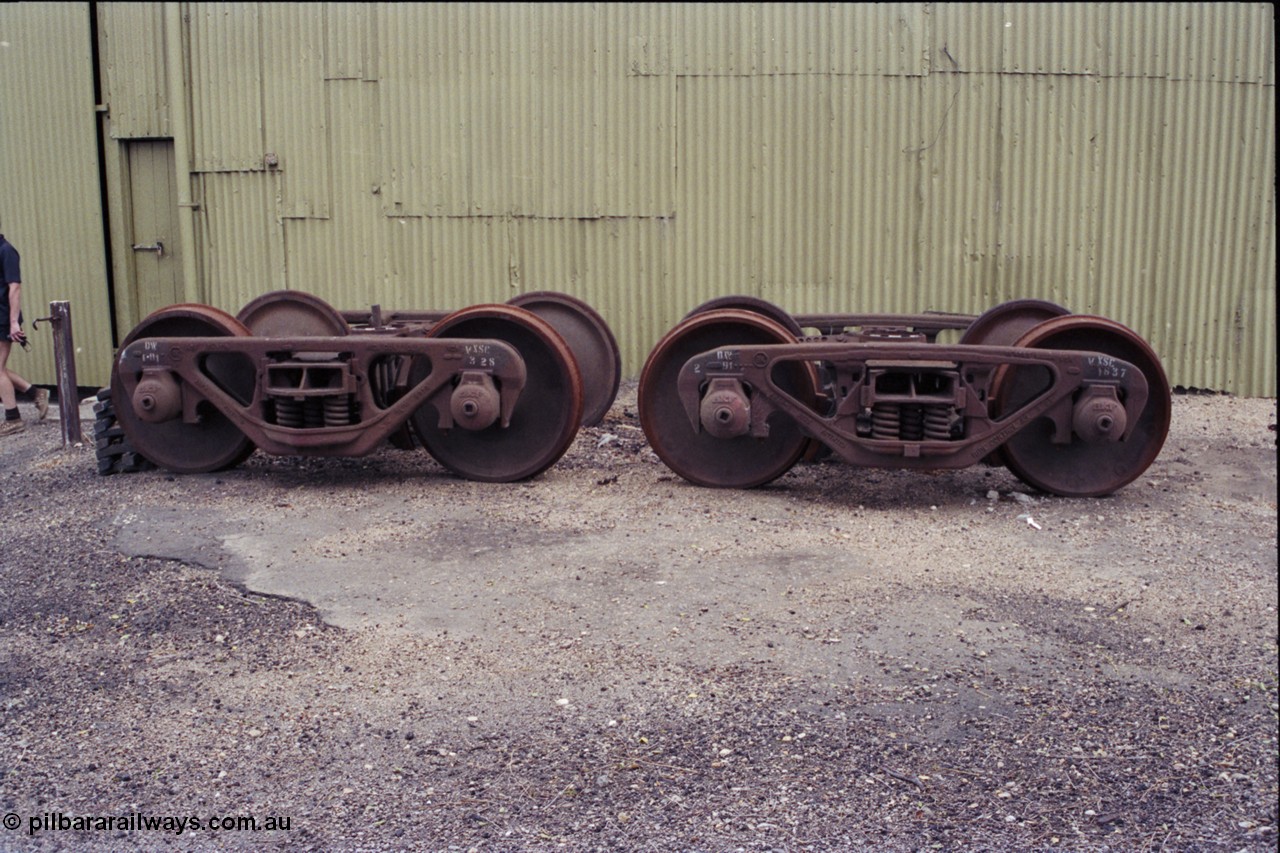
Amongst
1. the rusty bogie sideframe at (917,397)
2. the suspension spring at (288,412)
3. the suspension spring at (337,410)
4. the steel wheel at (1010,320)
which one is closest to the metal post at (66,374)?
the suspension spring at (288,412)

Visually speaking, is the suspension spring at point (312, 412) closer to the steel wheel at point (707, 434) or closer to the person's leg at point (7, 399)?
the steel wheel at point (707, 434)

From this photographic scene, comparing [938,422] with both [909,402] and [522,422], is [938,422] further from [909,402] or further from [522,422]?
[522,422]

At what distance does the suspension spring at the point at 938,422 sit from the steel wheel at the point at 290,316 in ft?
13.4

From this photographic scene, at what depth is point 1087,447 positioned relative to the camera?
6.73 m

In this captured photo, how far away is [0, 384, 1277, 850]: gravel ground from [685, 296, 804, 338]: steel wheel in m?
1.49

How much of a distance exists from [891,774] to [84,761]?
2457 millimetres

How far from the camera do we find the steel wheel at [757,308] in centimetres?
789

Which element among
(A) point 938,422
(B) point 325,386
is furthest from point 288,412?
(A) point 938,422

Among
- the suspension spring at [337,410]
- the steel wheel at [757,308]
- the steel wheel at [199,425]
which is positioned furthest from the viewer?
the steel wheel at [757,308]

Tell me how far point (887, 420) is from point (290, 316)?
4.43 meters

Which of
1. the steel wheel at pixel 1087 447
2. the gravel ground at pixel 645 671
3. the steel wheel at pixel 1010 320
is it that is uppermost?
the steel wheel at pixel 1010 320

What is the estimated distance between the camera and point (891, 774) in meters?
3.56

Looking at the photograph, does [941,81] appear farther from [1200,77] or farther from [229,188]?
[229,188]

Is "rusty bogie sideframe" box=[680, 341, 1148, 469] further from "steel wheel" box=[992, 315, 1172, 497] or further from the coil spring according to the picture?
the coil spring
